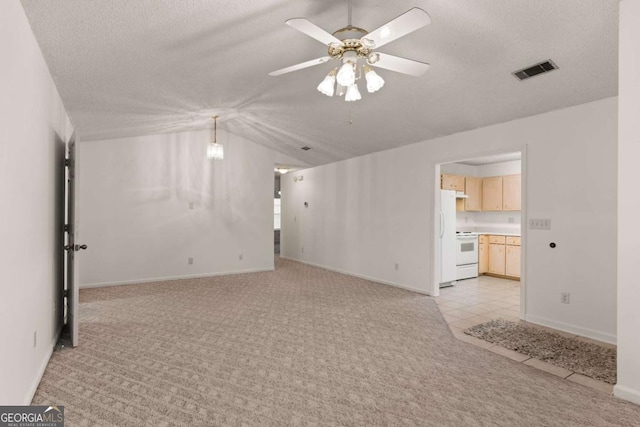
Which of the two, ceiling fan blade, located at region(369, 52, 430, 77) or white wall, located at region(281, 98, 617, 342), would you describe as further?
white wall, located at region(281, 98, 617, 342)

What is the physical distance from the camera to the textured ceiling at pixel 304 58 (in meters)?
2.55

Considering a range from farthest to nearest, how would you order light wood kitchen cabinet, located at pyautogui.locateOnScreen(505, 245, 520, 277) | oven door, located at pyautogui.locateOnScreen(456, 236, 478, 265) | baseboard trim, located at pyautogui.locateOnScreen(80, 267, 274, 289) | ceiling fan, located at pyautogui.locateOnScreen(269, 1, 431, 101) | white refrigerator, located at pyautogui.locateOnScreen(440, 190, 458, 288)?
light wood kitchen cabinet, located at pyautogui.locateOnScreen(505, 245, 520, 277) → oven door, located at pyautogui.locateOnScreen(456, 236, 478, 265) → baseboard trim, located at pyautogui.locateOnScreen(80, 267, 274, 289) → white refrigerator, located at pyautogui.locateOnScreen(440, 190, 458, 288) → ceiling fan, located at pyautogui.locateOnScreen(269, 1, 431, 101)

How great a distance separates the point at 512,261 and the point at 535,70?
182 inches

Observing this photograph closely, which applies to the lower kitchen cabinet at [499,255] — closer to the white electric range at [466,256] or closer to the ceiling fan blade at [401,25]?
the white electric range at [466,256]

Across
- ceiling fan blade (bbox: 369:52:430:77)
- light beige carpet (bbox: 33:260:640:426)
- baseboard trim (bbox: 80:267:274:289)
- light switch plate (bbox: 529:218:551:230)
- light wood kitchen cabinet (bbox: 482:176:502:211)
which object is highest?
ceiling fan blade (bbox: 369:52:430:77)

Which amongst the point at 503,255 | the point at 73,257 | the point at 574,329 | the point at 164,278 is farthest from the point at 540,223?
the point at 164,278

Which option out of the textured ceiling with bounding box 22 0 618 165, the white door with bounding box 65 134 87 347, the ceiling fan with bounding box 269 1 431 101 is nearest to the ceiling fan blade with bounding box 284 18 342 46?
the ceiling fan with bounding box 269 1 431 101

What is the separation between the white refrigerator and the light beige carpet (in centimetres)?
150

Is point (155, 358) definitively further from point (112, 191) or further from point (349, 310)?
Answer: point (112, 191)

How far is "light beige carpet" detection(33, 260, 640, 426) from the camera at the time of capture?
221 cm

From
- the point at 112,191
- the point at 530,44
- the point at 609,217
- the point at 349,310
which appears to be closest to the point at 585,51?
the point at 530,44

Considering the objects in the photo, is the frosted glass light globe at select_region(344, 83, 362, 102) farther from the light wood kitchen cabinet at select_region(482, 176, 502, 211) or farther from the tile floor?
the light wood kitchen cabinet at select_region(482, 176, 502, 211)

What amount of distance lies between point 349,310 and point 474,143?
2870 mm

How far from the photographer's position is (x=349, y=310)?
15.0 ft
